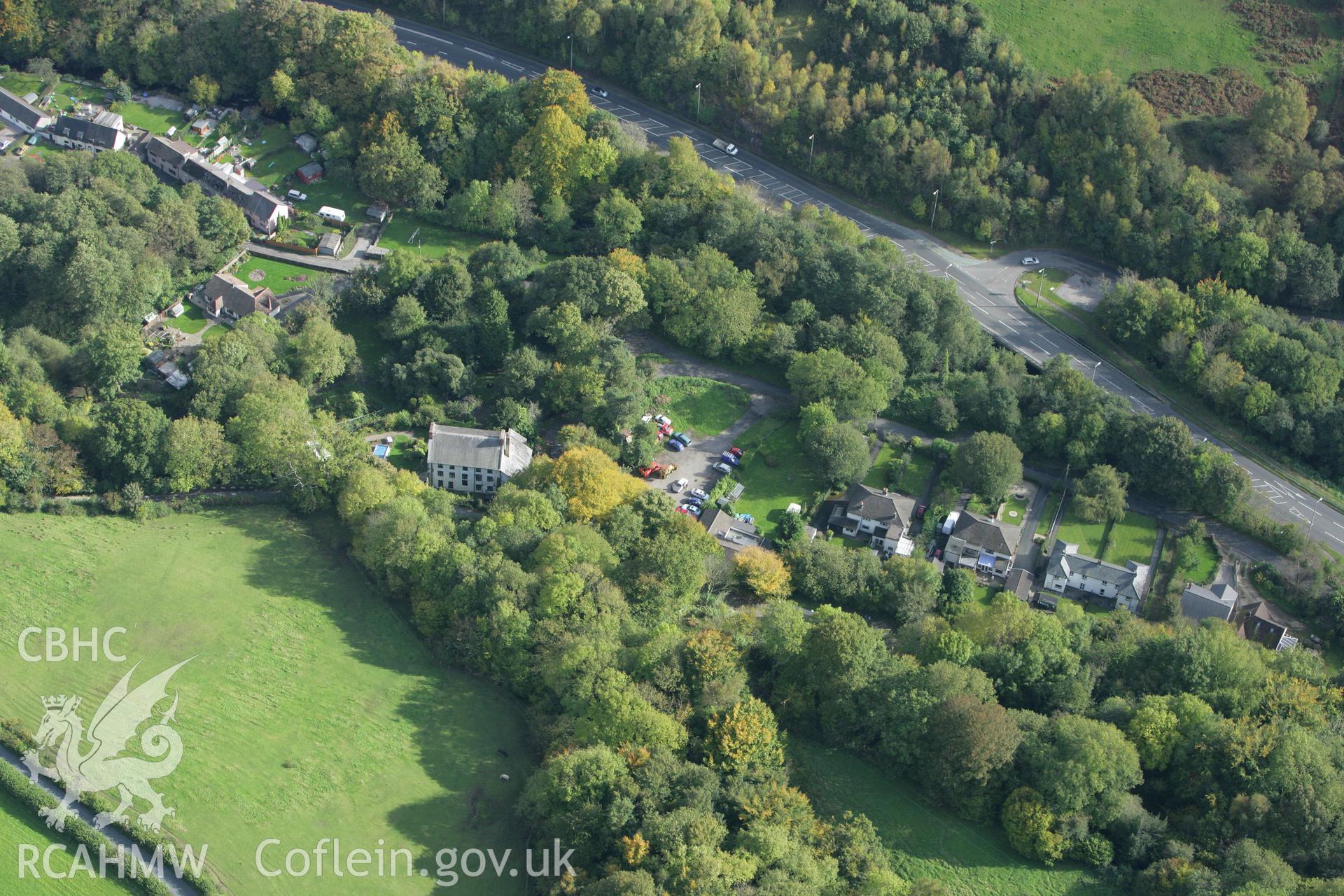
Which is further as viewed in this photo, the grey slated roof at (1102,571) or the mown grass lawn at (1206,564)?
the mown grass lawn at (1206,564)

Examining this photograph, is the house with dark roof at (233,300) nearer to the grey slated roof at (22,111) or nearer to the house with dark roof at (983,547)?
the grey slated roof at (22,111)

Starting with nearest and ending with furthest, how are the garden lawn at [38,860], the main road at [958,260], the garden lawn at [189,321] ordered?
the garden lawn at [38,860] → the main road at [958,260] → the garden lawn at [189,321]

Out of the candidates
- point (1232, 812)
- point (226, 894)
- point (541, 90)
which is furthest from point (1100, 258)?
point (226, 894)

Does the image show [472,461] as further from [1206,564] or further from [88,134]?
[88,134]

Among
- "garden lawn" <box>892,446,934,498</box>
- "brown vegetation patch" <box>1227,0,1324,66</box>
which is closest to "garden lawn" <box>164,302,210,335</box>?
"garden lawn" <box>892,446,934,498</box>

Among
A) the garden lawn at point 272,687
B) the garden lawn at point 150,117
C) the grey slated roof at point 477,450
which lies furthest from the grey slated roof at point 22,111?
the grey slated roof at point 477,450

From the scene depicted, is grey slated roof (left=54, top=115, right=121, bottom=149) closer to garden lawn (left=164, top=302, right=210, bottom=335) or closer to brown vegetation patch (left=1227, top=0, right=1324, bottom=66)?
garden lawn (left=164, top=302, right=210, bottom=335)

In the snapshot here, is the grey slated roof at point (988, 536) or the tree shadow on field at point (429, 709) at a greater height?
the grey slated roof at point (988, 536)

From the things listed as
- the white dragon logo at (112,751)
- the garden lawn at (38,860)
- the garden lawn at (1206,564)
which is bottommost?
the garden lawn at (38,860)

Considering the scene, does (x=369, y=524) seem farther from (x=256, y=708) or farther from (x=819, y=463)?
(x=819, y=463)
